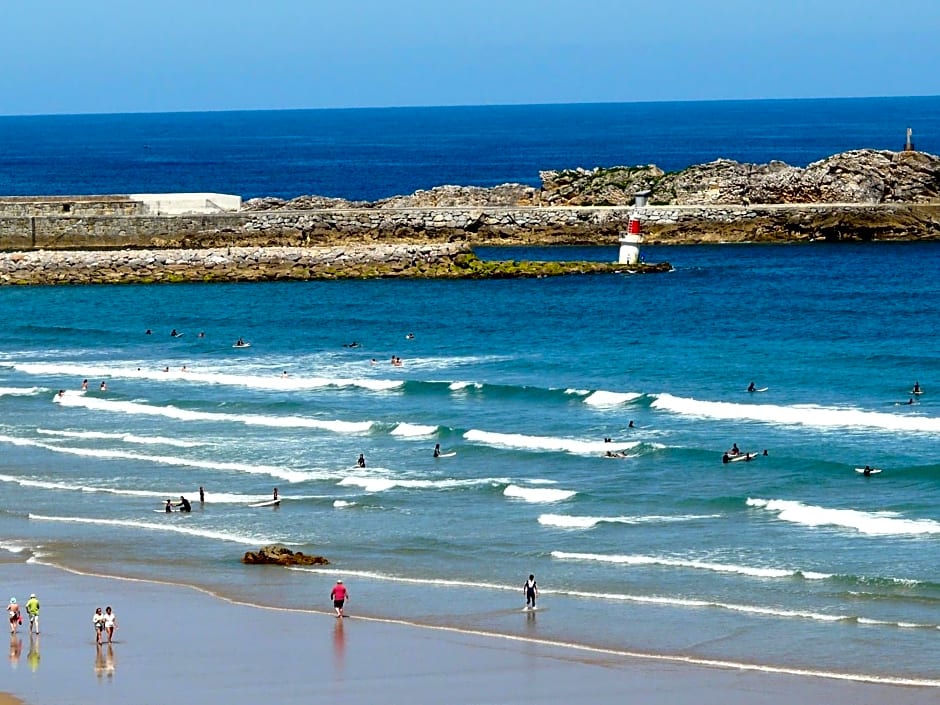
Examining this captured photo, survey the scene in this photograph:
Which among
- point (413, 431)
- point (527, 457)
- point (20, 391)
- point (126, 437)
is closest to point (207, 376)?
point (20, 391)

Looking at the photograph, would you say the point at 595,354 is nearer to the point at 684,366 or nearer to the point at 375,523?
the point at 684,366

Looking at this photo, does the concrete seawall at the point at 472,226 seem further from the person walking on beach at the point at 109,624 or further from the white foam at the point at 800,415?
the person walking on beach at the point at 109,624

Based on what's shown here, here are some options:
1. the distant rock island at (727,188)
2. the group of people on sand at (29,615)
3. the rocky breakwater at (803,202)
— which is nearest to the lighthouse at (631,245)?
the rocky breakwater at (803,202)

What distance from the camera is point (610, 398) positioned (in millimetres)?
41625

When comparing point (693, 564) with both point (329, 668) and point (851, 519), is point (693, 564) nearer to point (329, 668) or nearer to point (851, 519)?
point (851, 519)

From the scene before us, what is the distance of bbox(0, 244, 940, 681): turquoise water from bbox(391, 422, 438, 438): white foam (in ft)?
0.32

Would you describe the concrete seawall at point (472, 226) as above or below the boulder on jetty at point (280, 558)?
above

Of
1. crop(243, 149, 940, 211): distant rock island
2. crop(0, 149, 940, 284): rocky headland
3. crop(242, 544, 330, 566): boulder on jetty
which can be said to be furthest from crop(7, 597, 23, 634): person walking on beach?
crop(243, 149, 940, 211): distant rock island

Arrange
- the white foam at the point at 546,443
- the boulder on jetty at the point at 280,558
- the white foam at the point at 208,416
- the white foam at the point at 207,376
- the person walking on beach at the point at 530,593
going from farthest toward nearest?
1. the white foam at the point at 207,376
2. the white foam at the point at 208,416
3. the white foam at the point at 546,443
4. the boulder on jetty at the point at 280,558
5. the person walking on beach at the point at 530,593

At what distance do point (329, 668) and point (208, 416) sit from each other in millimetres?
20116

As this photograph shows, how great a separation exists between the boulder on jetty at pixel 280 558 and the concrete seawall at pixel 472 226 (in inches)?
1850

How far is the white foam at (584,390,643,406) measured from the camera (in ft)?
135

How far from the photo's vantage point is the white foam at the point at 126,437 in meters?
38.9

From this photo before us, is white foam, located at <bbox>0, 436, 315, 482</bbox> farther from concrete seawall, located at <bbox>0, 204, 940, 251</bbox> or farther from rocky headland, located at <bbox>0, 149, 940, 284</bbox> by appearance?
concrete seawall, located at <bbox>0, 204, 940, 251</bbox>
